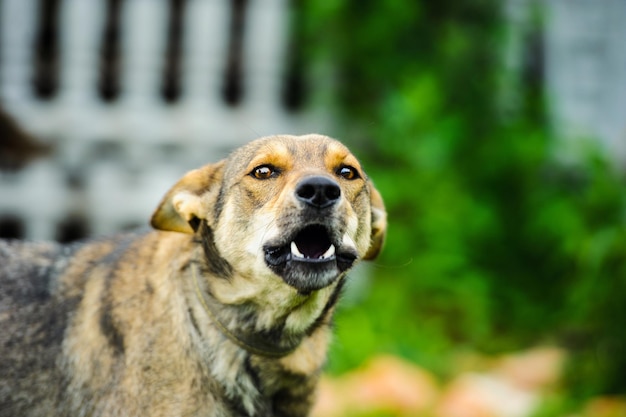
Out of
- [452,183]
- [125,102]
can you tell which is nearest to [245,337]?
[452,183]

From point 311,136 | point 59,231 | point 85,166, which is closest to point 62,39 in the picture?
point 85,166

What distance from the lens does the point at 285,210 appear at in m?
3.16

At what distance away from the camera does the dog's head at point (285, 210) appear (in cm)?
314

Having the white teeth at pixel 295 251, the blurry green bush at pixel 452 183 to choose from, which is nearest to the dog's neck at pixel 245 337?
the white teeth at pixel 295 251

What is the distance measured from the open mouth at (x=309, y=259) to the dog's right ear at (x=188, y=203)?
1.50 feet

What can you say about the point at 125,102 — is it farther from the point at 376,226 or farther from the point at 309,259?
the point at 309,259

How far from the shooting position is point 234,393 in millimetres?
3332

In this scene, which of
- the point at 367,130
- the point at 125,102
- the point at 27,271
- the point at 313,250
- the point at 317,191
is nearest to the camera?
the point at 317,191

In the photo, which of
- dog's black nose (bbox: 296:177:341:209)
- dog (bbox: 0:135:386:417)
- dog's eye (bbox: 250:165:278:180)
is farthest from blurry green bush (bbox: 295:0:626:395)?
dog's black nose (bbox: 296:177:341:209)

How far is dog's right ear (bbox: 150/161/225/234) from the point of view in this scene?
3.52 metres

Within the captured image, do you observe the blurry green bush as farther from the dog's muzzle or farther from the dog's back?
the dog's muzzle

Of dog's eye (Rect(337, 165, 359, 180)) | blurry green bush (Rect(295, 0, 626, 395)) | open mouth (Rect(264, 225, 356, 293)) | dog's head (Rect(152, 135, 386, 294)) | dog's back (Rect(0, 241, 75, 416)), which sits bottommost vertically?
dog's back (Rect(0, 241, 75, 416))

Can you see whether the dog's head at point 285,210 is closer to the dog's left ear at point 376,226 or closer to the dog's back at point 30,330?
the dog's left ear at point 376,226

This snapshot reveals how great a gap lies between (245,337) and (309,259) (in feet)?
1.56
